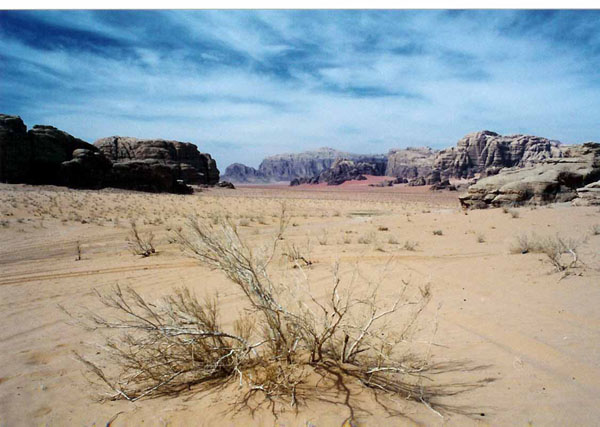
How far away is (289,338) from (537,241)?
19.5 ft

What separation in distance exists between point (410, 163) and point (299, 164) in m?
68.2


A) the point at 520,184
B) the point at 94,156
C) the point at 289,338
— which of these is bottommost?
the point at 289,338

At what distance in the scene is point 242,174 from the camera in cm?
14000

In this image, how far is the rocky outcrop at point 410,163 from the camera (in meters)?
92.9

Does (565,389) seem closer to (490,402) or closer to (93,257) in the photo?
(490,402)

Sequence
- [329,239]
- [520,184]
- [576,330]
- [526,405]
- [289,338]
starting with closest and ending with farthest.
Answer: [526,405] < [289,338] < [576,330] < [329,239] < [520,184]

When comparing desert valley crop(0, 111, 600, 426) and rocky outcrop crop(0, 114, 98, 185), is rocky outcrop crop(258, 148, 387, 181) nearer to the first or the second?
rocky outcrop crop(0, 114, 98, 185)

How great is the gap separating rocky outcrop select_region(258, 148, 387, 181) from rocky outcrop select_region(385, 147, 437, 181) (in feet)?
100

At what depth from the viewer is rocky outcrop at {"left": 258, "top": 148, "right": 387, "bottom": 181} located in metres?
148

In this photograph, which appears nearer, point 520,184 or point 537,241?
point 537,241

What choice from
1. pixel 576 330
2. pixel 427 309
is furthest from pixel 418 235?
pixel 576 330

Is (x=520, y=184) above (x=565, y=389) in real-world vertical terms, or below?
above

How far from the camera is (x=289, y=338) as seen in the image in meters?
2.65

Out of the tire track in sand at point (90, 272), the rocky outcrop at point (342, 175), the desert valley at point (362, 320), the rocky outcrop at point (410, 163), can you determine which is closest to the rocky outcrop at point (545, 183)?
the desert valley at point (362, 320)
